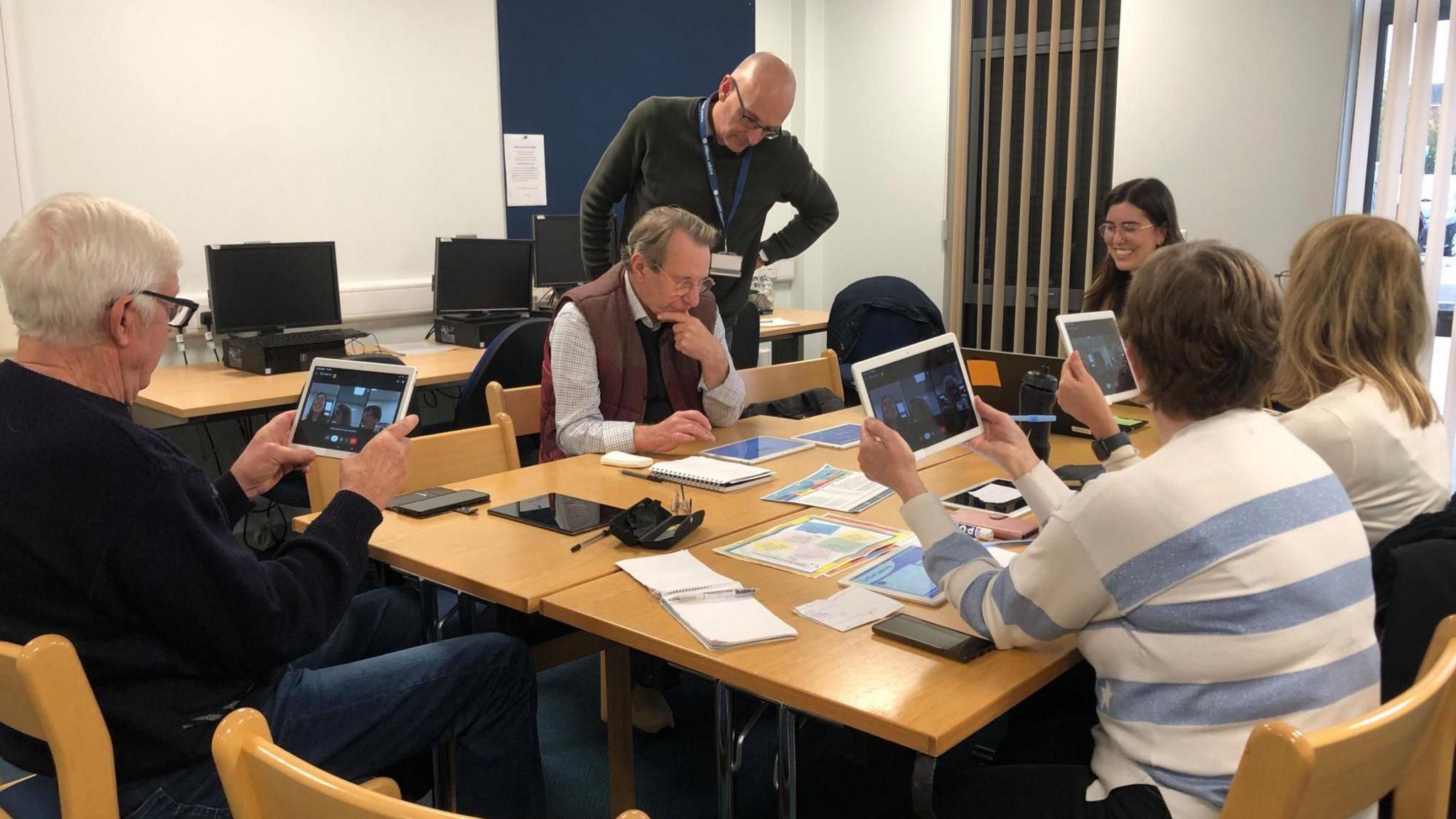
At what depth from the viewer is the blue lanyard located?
3.41m

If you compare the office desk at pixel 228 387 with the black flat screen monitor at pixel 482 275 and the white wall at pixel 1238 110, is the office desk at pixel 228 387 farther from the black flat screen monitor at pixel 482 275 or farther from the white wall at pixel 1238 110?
the white wall at pixel 1238 110

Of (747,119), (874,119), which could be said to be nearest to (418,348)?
(747,119)

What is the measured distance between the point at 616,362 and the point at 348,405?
2.86 ft

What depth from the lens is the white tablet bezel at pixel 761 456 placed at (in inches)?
104

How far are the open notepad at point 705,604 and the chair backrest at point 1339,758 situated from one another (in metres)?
0.65

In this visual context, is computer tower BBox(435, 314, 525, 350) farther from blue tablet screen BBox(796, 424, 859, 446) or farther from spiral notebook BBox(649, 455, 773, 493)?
spiral notebook BBox(649, 455, 773, 493)

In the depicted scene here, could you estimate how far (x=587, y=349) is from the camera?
2789mm

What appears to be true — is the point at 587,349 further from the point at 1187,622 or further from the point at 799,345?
the point at 799,345

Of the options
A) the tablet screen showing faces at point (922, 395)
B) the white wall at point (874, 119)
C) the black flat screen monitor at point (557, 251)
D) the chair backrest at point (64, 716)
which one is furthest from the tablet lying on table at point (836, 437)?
the white wall at point (874, 119)

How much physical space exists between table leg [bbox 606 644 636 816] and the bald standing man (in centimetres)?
155

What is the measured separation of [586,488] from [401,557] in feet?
1.76

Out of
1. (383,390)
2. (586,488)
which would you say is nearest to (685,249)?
(586,488)

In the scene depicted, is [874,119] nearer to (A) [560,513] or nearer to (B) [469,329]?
(B) [469,329]

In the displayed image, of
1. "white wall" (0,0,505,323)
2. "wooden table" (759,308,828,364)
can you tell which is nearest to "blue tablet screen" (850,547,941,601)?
"white wall" (0,0,505,323)
